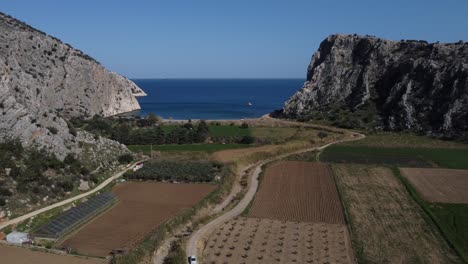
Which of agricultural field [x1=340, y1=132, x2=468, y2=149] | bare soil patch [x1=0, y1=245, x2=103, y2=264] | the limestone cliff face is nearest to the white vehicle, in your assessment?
bare soil patch [x1=0, y1=245, x2=103, y2=264]

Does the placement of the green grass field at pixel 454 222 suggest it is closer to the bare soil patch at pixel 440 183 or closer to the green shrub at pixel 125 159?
the bare soil patch at pixel 440 183

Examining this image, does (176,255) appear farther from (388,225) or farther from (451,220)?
(451,220)

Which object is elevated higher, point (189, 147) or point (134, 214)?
point (189, 147)

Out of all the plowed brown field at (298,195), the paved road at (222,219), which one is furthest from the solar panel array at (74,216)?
the plowed brown field at (298,195)

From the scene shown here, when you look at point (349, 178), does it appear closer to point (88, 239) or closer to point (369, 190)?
point (369, 190)

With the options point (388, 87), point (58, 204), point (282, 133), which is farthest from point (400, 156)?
point (58, 204)

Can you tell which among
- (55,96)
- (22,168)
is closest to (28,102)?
(22,168)
